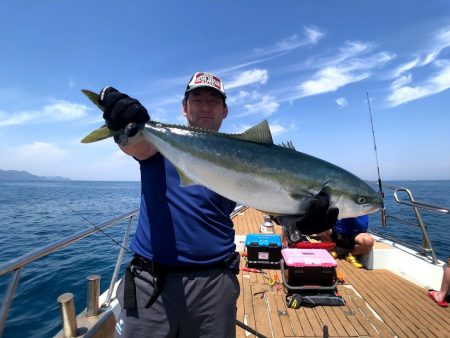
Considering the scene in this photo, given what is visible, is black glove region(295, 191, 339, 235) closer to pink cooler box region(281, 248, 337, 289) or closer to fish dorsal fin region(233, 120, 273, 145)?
fish dorsal fin region(233, 120, 273, 145)

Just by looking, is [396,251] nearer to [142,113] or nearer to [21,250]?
[142,113]

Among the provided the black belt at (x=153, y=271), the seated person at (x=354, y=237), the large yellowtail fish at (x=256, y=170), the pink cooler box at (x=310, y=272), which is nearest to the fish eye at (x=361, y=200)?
the large yellowtail fish at (x=256, y=170)

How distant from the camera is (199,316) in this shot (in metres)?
2.49

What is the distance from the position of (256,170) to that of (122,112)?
4.67ft

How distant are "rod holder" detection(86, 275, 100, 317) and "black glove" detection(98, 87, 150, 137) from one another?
8.17 feet

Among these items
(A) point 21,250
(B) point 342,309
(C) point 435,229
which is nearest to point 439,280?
(B) point 342,309

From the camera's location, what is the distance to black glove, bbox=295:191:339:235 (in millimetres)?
2564

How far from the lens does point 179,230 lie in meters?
2.54

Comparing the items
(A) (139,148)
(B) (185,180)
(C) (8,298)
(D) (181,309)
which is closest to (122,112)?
(A) (139,148)

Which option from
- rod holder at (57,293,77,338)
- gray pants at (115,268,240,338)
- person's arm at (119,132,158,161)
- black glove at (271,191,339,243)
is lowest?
rod holder at (57,293,77,338)

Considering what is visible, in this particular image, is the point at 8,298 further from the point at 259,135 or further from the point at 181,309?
the point at 259,135

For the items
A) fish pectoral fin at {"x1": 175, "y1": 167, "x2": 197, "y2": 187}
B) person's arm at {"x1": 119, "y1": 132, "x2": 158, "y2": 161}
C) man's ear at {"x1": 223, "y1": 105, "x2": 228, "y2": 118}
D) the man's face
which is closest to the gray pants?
fish pectoral fin at {"x1": 175, "y1": 167, "x2": 197, "y2": 187}

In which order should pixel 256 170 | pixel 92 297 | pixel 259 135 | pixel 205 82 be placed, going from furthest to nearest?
pixel 92 297, pixel 205 82, pixel 259 135, pixel 256 170

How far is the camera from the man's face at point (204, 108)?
329 cm
